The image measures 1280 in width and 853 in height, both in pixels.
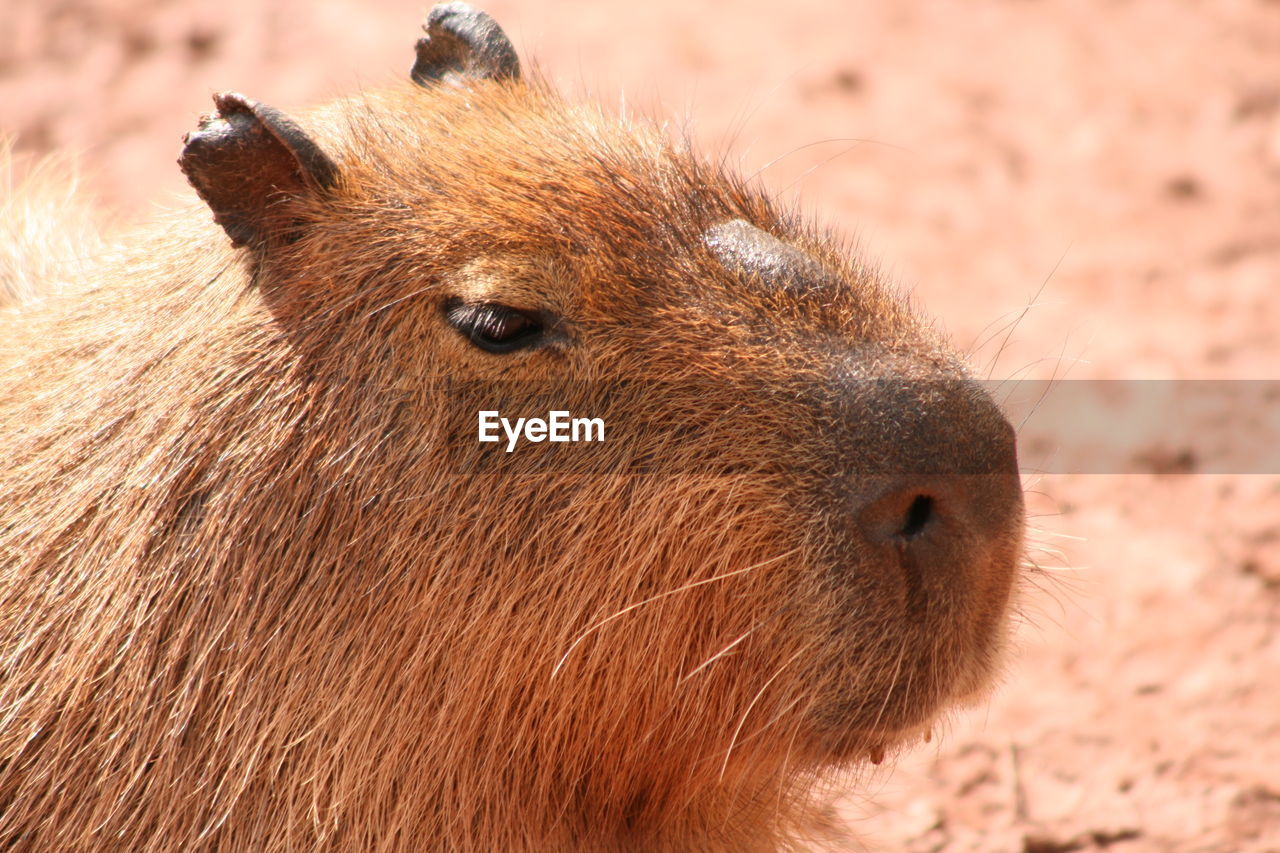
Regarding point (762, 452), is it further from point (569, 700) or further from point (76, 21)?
point (76, 21)

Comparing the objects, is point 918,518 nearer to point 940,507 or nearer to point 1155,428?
point 940,507

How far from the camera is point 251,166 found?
2.87 meters

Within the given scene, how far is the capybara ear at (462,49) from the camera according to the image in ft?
11.5

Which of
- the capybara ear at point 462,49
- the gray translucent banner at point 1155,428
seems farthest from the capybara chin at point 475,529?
the gray translucent banner at point 1155,428

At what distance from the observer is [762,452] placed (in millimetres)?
2754

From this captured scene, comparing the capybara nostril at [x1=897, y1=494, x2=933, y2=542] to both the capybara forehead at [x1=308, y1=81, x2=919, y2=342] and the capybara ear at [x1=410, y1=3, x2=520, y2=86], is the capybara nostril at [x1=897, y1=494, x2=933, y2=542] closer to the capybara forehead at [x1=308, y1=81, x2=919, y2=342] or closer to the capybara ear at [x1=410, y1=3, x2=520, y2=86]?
the capybara forehead at [x1=308, y1=81, x2=919, y2=342]

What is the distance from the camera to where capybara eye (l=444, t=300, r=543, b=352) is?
2826 millimetres

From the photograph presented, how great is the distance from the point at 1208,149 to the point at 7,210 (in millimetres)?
4665

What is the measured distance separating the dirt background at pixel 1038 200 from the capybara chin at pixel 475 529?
1111mm

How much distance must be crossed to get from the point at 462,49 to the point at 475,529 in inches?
53.3

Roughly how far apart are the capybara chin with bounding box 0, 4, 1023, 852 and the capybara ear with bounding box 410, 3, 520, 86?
1.88 ft

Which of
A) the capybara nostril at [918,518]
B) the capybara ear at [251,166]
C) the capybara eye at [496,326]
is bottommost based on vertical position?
the capybara nostril at [918,518]

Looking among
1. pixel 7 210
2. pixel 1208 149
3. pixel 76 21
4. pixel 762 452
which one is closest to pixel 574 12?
pixel 76 21

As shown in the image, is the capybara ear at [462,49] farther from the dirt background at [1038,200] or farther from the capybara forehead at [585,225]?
the dirt background at [1038,200]
